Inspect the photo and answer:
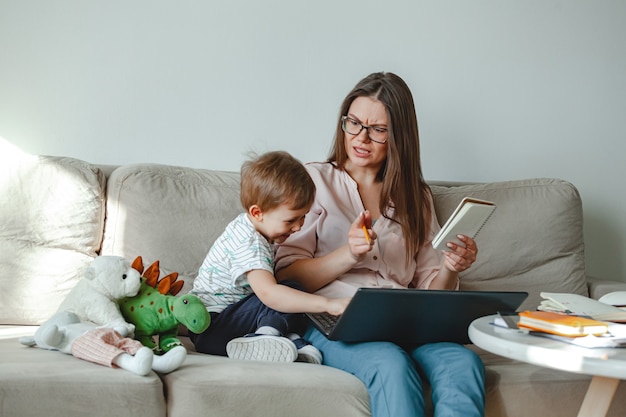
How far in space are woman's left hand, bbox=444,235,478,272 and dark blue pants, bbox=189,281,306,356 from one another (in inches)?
17.6

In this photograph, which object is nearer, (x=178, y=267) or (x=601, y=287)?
(x=178, y=267)

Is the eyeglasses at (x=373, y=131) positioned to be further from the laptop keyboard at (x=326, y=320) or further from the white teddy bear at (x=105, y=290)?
the white teddy bear at (x=105, y=290)

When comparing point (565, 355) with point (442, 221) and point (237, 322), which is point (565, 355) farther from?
point (442, 221)

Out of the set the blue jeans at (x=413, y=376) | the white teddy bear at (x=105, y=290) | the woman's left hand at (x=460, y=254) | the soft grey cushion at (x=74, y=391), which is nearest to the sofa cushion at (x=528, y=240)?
the woman's left hand at (x=460, y=254)

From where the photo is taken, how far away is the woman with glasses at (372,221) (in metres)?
1.90

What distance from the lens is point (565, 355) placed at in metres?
1.29

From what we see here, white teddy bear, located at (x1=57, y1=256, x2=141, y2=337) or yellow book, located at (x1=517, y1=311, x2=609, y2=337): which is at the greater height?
yellow book, located at (x1=517, y1=311, x2=609, y2=337)

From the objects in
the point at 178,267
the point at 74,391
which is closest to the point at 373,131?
the point at 178,267

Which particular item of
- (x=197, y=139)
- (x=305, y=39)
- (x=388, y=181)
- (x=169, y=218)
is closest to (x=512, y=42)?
(x=305, y=39)

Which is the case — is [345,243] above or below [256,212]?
below

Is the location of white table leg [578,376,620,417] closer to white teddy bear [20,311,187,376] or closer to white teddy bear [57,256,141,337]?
white teddy bear [20,311,187,376]

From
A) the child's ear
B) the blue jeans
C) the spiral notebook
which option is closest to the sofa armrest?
the spiral notebook

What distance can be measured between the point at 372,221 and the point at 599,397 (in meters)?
0.85

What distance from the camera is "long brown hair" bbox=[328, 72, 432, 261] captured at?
2117 millimetres
